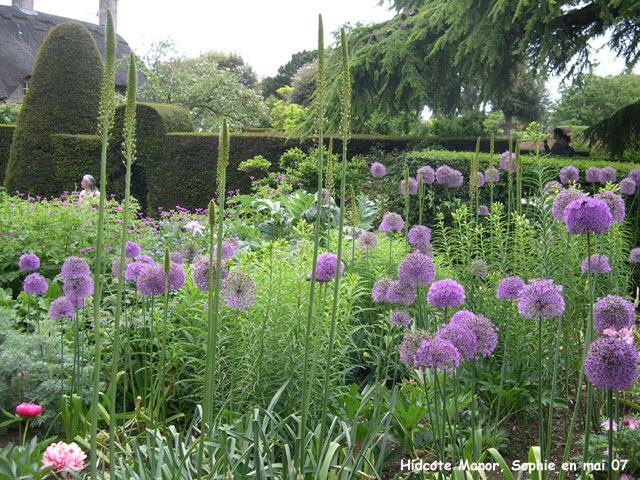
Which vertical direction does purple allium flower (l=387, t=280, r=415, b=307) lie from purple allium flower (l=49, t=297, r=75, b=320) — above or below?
above

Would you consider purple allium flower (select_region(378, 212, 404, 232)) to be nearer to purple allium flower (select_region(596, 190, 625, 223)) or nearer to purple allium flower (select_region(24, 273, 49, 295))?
purple allium flower (select_region(596, 190, 625, 223))

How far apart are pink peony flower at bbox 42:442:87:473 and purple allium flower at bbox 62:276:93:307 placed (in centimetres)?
60

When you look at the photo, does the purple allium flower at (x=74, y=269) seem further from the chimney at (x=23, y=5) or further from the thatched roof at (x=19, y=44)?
the chimney at (x=23, y=5)

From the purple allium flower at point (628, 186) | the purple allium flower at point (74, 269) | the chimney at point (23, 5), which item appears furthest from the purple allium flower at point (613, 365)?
the chimney at point (23, 5)

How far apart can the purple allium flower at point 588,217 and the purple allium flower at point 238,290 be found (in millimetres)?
1106

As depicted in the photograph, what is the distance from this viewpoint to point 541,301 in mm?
1482

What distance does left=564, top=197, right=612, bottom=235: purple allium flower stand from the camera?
145 centimetres

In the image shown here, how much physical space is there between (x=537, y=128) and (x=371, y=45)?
7859 millimetres

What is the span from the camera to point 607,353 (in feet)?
3.71

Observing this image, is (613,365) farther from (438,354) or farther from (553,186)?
(553,186)

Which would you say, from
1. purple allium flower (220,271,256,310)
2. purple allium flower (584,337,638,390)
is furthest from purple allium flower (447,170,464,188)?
Result: purple allium flower (584,337,638,390)

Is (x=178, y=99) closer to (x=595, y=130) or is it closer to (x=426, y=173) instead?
(x=595, y=130)

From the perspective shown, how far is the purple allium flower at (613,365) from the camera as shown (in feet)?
3.65

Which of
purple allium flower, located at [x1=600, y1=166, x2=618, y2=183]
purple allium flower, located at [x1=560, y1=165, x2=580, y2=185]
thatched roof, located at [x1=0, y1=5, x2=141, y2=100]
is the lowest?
purple allium flower, located at [x1=560, y1=165, x2=580, y2=185]
